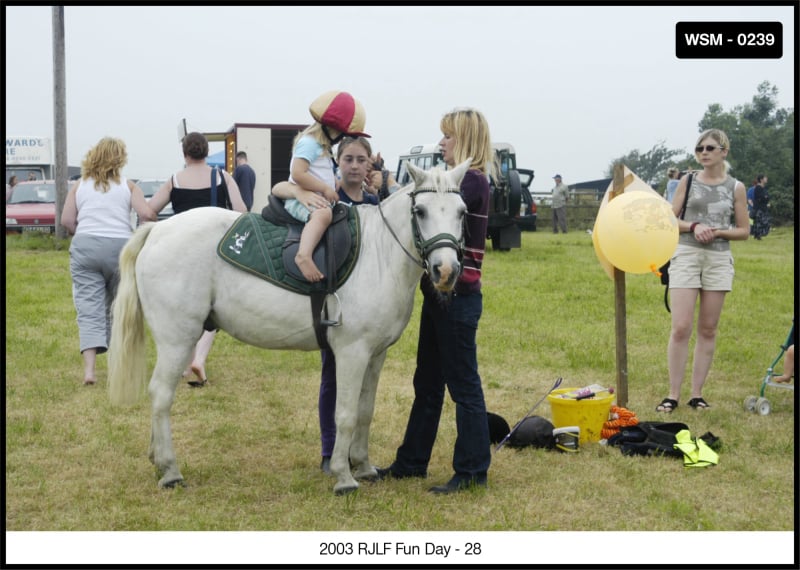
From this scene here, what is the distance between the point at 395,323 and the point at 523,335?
18.3ft

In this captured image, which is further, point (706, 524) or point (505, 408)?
point (505, 408)

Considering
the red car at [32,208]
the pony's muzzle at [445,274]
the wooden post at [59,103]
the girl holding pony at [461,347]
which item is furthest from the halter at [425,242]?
the red car at [32,208]

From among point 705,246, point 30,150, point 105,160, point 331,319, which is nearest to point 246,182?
point 105,160

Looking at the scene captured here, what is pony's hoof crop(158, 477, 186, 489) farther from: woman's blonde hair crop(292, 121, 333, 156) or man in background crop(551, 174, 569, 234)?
man in background crop(551, 174, 569, 234)

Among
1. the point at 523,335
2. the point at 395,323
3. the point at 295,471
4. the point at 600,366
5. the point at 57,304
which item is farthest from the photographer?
the point at 57,304

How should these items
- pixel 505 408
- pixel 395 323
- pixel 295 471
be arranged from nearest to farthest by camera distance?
pixel 395 323 < pixel 295 471 < pixel 505 408

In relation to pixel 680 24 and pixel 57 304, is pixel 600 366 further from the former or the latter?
pixel 57 304

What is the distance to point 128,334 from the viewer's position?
4.98m

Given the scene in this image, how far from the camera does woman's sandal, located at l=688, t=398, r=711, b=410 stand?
679 cm

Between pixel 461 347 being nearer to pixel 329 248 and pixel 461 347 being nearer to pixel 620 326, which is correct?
pixel 329 248

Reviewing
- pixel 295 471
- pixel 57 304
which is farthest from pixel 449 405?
pixel 57 304

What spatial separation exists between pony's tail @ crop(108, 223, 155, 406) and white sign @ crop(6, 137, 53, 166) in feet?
97.0

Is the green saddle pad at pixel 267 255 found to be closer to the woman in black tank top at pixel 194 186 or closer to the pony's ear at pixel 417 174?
the pony's ear at pixel 417 174

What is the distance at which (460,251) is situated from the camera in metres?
4.26
